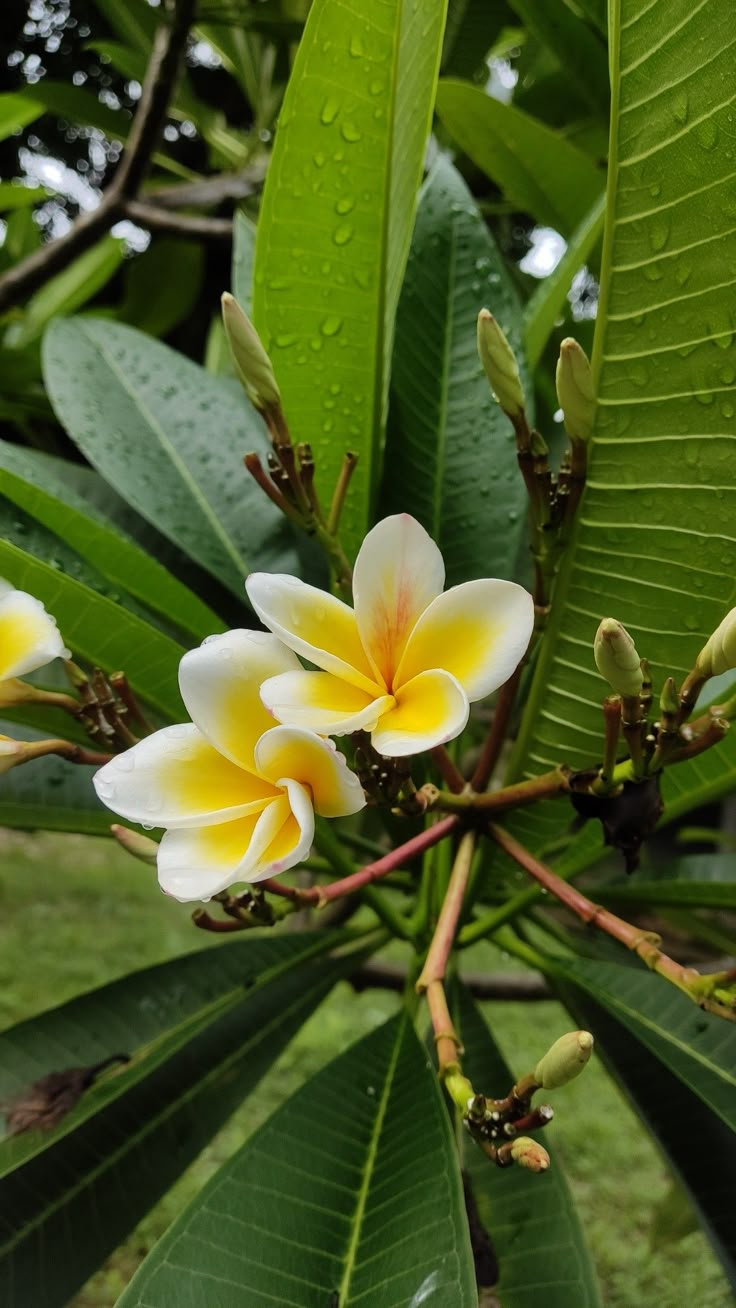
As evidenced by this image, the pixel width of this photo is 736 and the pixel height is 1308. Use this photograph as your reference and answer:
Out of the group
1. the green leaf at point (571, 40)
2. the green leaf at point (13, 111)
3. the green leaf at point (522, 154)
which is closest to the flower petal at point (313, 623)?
the green leaf at point (522, 154)

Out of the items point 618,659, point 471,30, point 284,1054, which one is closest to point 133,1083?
point 618,659

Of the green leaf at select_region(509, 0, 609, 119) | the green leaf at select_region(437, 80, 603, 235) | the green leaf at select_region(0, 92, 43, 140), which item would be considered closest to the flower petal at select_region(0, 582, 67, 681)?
the green leaf at select_region(437, 80, 603, 235)

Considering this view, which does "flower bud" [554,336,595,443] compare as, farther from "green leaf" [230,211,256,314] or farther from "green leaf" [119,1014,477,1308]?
"green leaf" [230,211,256,314]

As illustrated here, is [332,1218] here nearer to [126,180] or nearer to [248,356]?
[248,356]

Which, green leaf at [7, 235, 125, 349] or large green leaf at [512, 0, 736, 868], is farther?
green leaf at [7, 235, 125, 349]

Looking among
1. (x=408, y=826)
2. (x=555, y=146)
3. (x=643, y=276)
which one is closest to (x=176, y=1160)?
(x=408, y=826)
